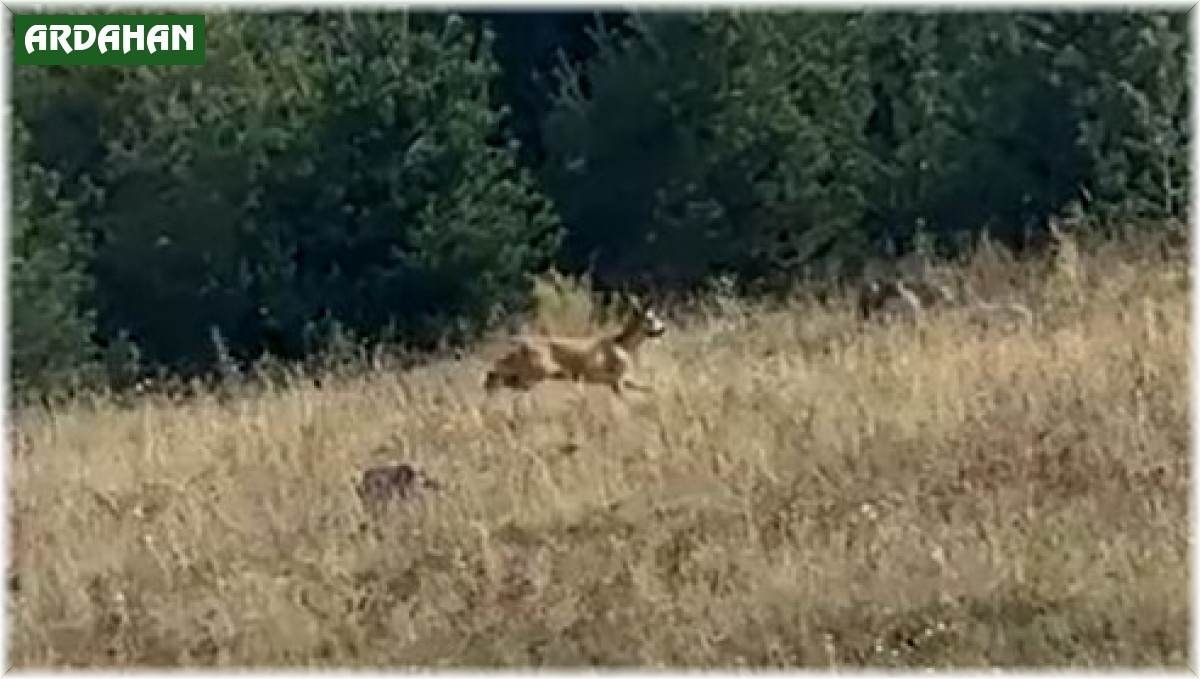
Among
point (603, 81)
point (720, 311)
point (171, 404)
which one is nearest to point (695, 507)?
point (171, 404)

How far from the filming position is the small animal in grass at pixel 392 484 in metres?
6.39

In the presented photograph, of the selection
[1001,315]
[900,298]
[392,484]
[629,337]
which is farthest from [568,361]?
[392,484]

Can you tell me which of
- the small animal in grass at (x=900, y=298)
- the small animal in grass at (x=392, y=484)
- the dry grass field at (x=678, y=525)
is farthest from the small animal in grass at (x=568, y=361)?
the small animal in grass at (x=392, y=484)

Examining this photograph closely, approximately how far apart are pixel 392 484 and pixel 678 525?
92 centimetres

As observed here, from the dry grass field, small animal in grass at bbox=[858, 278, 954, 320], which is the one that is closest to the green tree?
small animal in grass at bbox=[858, 278, 954, 320]

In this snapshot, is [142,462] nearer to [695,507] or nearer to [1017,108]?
[695,507]

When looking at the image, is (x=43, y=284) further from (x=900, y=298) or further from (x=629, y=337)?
(x=629, y=337)

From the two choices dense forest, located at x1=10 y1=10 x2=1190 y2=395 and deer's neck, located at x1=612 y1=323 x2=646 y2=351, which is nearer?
deer's neck, located at x1=612 y1=323 x2=646 y2=351

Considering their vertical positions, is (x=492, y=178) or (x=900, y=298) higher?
(x=492, y=178)

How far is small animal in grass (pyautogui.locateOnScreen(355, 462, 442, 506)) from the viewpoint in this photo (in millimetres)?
6391

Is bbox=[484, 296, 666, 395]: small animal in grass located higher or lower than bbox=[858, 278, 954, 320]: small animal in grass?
lower

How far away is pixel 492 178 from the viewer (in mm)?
18750

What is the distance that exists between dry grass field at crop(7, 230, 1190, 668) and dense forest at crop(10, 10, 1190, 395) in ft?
30.2

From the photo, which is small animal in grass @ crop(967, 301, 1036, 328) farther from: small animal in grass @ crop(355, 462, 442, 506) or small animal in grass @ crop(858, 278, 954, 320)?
small animal in grass @ crop(355, 462, 442, 506)
